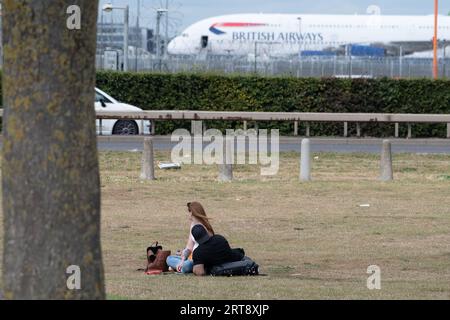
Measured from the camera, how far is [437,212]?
57.3 ft

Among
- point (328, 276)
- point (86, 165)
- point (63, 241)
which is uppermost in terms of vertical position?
point (86, 165)

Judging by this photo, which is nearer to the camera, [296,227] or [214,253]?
[214,253]

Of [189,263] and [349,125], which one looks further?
[349,125]

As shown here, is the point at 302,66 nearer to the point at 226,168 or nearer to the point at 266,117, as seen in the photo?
the point at 266,117

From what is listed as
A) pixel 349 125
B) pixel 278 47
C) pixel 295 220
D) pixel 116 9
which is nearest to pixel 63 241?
pixel 295 220

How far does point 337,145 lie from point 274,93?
5794 millimetres

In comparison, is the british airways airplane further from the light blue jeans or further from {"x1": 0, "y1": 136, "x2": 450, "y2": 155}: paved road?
the light blue jeans

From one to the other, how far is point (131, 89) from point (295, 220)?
20.8 m

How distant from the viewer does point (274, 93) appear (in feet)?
120

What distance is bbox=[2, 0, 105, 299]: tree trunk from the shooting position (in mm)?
6191

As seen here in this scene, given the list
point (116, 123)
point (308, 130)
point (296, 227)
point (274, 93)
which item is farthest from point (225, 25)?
point (296, 227)

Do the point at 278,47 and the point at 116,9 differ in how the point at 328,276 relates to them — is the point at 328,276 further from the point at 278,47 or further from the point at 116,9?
the point at 278,47

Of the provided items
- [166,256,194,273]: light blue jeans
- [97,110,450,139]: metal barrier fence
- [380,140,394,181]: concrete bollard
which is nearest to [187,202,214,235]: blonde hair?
[166,256,194,273]: light blue jeans

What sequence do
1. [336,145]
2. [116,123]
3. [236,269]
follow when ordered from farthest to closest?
[116,123] → [336,145] → [236,269]
